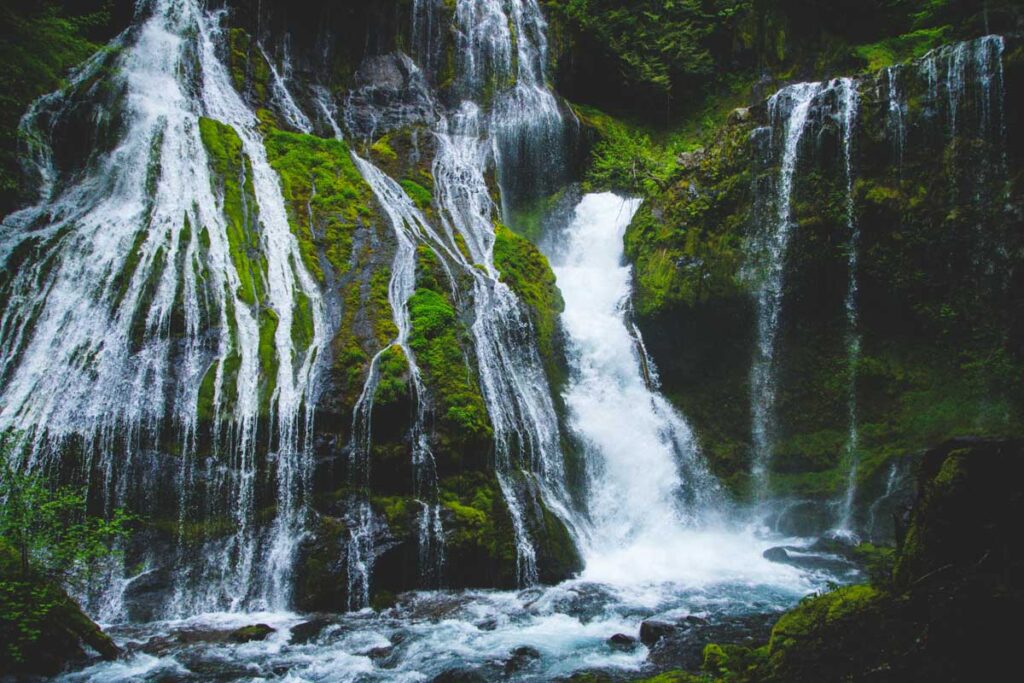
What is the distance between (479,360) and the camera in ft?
38.3

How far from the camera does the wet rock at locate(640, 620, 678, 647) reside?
7531 mm

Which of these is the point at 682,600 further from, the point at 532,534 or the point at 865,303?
the point at 865,303

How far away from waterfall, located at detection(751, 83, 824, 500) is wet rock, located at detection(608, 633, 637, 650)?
25.0 ft

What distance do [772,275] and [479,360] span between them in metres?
7.05

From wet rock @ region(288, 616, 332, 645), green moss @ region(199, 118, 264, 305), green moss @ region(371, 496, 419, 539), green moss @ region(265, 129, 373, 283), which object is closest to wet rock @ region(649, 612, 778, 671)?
green moss @ region(371, 496, 419, 539)

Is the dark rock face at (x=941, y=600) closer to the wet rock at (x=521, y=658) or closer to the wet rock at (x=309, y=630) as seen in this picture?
the wet rock at (x=521, y=658)

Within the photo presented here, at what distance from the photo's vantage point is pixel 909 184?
13.2 metres

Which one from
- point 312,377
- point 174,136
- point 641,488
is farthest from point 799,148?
point 174,136

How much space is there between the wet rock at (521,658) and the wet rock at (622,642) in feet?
3.03

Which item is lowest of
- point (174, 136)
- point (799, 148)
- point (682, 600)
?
point (682, 600)

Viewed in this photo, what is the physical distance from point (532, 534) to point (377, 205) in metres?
8.53

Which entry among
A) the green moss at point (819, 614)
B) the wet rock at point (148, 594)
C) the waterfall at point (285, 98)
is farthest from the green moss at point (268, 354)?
the waterfall at point (285, 98)

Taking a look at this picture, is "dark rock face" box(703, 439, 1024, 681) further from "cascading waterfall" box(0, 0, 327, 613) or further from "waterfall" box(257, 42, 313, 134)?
"waterfall" box(257, 42, 313, 134)

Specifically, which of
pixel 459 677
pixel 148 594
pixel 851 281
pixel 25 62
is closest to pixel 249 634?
→ pixel 148 594
